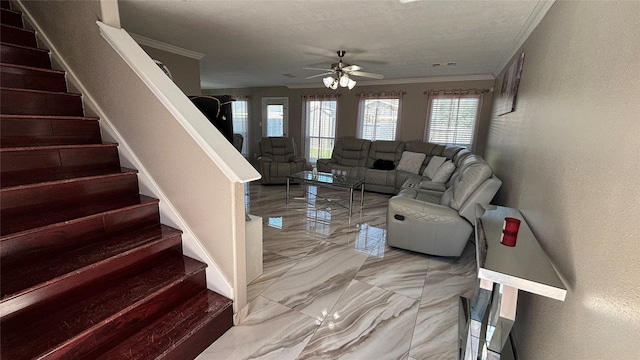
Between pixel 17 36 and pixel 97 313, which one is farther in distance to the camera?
pixel 17 36

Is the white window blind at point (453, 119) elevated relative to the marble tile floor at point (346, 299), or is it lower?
elevated

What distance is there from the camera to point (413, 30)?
2740 mm

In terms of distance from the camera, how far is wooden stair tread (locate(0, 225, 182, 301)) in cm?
115

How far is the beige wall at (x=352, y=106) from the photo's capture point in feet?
16.9

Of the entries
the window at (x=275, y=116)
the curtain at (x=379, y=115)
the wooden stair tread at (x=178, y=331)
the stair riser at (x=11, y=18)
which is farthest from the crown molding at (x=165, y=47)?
the curtain at (x=379, y=115)

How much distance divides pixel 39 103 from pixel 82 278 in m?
1.38

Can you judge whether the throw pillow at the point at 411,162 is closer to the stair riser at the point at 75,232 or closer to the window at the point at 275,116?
the window at the point at 275,116

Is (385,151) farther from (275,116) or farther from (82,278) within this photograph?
(82,278)

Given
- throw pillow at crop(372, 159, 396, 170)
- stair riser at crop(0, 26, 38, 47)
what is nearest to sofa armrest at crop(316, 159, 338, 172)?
throw pillow at crop(372, 159, 396, 170)

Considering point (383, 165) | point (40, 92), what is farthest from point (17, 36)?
point (383, 165)

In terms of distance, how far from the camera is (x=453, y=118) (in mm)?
5340

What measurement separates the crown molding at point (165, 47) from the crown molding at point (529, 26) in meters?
4.02

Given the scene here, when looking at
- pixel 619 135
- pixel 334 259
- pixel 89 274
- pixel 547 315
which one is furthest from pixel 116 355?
pixel 619 135

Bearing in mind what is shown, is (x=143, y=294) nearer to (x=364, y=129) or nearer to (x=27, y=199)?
(x=27, y=199)
